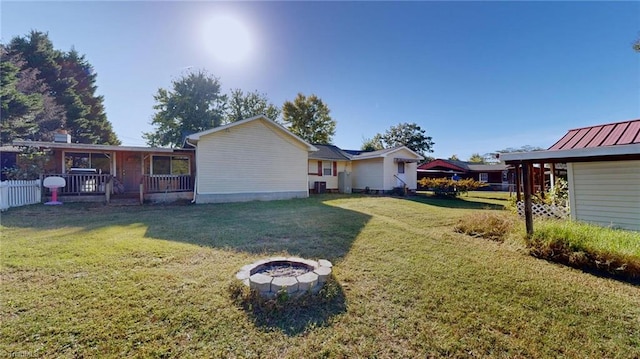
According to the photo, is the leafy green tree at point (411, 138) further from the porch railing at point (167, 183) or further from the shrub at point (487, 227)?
the shrub at point (487, 227)

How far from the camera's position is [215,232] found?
6.58m

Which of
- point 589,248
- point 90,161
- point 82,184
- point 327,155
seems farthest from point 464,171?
point 90,161

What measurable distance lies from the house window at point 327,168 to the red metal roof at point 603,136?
1343cm

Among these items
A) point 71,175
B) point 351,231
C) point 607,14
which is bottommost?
point 351,231

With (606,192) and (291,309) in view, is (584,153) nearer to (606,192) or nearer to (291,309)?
(606,192)

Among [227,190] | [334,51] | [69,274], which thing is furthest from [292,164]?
[69,274]

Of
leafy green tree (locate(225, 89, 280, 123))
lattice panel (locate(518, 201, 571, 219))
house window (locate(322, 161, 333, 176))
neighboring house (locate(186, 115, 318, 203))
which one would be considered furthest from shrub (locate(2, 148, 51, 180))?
leafy green tree (locate(225, 89, 280, 123))

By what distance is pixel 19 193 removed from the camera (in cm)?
941

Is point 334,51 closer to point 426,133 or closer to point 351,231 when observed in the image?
point 351,231

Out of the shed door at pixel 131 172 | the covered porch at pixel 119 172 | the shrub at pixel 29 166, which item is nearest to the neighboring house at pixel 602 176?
the covered porch at pixel 119 172

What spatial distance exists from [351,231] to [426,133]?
45761 millimetres

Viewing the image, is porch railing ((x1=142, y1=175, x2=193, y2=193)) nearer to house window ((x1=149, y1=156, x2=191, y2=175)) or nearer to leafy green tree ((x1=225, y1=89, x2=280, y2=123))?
house window ((x1=149, y1=156, x2=191, y2=175))

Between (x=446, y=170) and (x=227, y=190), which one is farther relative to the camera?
(x=446, y=170)

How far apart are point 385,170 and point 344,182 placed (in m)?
3.27
